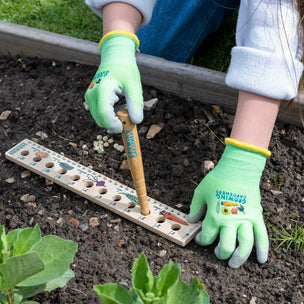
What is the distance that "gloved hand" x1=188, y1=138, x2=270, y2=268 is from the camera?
1.47 meters

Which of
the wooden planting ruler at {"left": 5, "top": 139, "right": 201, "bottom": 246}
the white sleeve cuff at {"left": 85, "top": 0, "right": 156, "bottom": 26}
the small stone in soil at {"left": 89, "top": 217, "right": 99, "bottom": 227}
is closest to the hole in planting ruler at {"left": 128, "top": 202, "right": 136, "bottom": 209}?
the wooden planting ruler at {"left": 5, "top": 139, "right": 201, "bottom": 246}

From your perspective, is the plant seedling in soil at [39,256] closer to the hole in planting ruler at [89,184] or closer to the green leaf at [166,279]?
the green leaf at [166,279]

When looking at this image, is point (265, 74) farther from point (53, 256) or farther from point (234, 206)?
point (53, 256)

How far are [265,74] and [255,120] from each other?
0.49ft

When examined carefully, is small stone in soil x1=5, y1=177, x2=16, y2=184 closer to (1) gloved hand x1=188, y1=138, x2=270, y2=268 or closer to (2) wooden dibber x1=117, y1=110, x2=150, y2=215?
(2) wooden dibber x1=117, y1=110, x2=150, y2=215

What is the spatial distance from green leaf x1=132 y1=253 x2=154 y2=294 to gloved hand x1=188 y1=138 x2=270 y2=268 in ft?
1.66

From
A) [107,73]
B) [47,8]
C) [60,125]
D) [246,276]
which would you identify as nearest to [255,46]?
[107,73]

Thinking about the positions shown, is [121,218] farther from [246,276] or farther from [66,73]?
[66,73]

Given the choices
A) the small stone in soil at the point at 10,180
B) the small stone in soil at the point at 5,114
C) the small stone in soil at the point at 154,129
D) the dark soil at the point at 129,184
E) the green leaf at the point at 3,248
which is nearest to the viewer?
the green leaf at the point at 3,248

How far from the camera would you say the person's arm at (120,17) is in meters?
1.77

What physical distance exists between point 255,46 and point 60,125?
860 millimetres

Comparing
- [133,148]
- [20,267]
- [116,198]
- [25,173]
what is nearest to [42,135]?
[25,173]

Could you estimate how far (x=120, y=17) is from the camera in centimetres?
178

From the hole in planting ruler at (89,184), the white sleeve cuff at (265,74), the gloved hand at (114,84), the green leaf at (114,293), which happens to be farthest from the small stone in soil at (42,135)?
the green leaf at (114,293)
